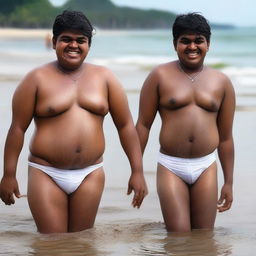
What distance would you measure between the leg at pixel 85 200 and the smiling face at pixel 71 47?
762mm

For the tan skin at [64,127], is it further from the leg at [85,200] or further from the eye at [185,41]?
A: the eye at [185,41]

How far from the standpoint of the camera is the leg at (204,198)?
676 cm

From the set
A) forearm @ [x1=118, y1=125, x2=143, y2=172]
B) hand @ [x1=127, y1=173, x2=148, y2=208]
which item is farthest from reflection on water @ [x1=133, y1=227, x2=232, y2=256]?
forearm @ [x1=118, y1=125, x2=143, y2=172]

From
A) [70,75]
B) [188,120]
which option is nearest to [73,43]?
[70,75]

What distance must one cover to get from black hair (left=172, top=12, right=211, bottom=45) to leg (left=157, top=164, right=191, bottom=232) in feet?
3.17

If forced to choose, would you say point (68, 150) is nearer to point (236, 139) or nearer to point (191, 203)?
point (191, 203)

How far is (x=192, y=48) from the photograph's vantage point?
662 cm

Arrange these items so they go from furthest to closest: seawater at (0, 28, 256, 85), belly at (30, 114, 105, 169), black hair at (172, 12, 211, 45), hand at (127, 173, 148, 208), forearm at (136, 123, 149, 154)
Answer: seawater at (0, 28, 256, 85)
forearm at (136, 123, 149, 154)
black hair at (172, 12, 211, 45)
hand at (127, 173, 148, 208)
belly at (30, 114, 105, 169)

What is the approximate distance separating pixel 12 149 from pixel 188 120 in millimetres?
1230

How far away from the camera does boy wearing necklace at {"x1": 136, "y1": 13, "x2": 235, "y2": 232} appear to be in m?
6.68

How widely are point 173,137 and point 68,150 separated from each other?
765 millimetres

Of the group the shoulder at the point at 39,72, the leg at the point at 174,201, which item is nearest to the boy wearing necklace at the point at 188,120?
the leg at the point at 174,201

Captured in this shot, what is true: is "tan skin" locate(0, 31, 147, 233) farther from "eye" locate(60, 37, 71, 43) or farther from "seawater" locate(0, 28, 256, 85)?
"seawater" locate(0, 28, 256, 85)

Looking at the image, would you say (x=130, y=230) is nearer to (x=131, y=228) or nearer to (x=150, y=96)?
(x=131, y=228)
